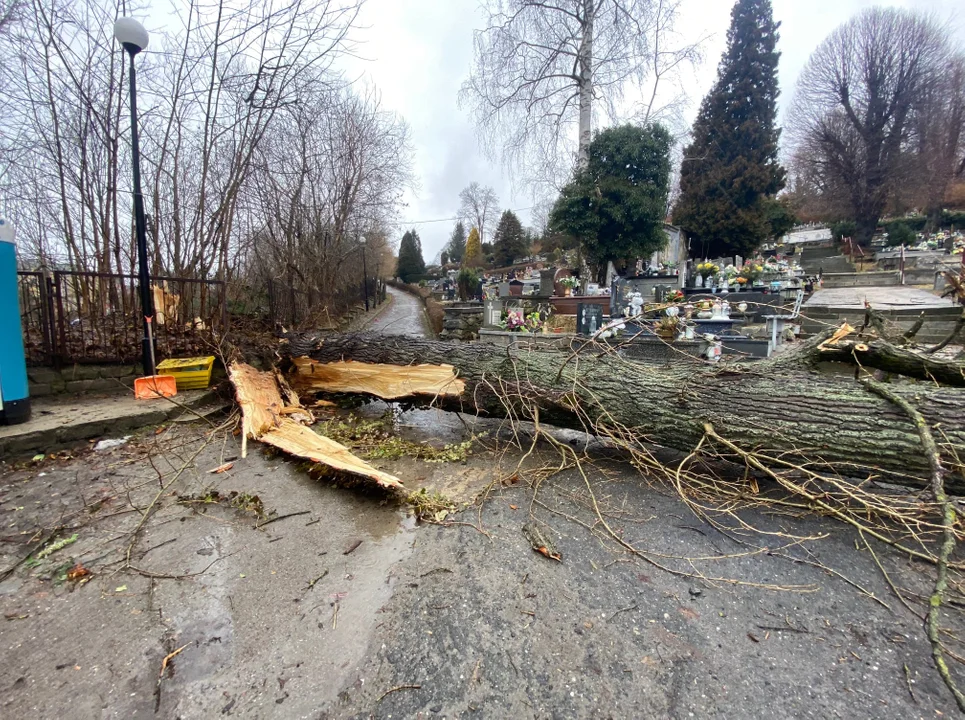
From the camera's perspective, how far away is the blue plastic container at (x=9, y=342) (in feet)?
11.7

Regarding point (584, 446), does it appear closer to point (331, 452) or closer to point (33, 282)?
point (331, 452)

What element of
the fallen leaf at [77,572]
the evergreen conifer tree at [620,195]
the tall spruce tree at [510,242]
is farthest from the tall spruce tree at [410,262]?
the fallen leaf at [77,572]

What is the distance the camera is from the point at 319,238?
41.8 ft

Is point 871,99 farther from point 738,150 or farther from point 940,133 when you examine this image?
point 738,150

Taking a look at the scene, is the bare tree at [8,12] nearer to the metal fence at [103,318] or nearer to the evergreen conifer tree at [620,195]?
the metal fence at [103,318]

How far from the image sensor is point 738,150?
944 inches

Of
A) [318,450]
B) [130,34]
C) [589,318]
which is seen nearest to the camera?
[318,450]

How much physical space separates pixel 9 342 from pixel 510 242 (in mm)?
36283

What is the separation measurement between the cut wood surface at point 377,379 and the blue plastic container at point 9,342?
2310 mm

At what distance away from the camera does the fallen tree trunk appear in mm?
2692

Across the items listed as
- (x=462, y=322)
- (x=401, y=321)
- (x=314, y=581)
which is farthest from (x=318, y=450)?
(x=401, y=321)

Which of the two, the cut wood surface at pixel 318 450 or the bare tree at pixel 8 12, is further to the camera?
the bare tree at pixel 8 12

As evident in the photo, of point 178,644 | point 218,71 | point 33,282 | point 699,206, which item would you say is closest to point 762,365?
point 178,644

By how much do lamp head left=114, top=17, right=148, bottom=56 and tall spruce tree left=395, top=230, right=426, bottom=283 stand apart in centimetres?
3712
